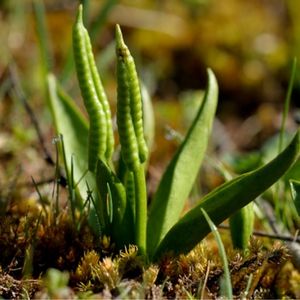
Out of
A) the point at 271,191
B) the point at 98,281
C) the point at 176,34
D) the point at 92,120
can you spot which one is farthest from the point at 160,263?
the point at 176,34

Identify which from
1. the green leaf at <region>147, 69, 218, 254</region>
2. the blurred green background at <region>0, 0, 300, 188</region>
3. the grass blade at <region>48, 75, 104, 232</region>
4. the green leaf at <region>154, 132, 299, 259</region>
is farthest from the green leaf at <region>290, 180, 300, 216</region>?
the blurred green background at <region>0, 0, 300, 188</region>

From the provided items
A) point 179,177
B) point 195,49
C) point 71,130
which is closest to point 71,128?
point 71,130

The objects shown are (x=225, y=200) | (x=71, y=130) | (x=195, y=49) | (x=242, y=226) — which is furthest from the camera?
(x=195, y=49)

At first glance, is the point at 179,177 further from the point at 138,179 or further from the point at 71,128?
the point at 71,128

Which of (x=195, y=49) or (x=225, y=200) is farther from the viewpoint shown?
(x=195, y=49)

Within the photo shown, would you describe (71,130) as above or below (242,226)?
above

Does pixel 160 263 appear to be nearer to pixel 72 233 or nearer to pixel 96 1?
pixel 72 233
